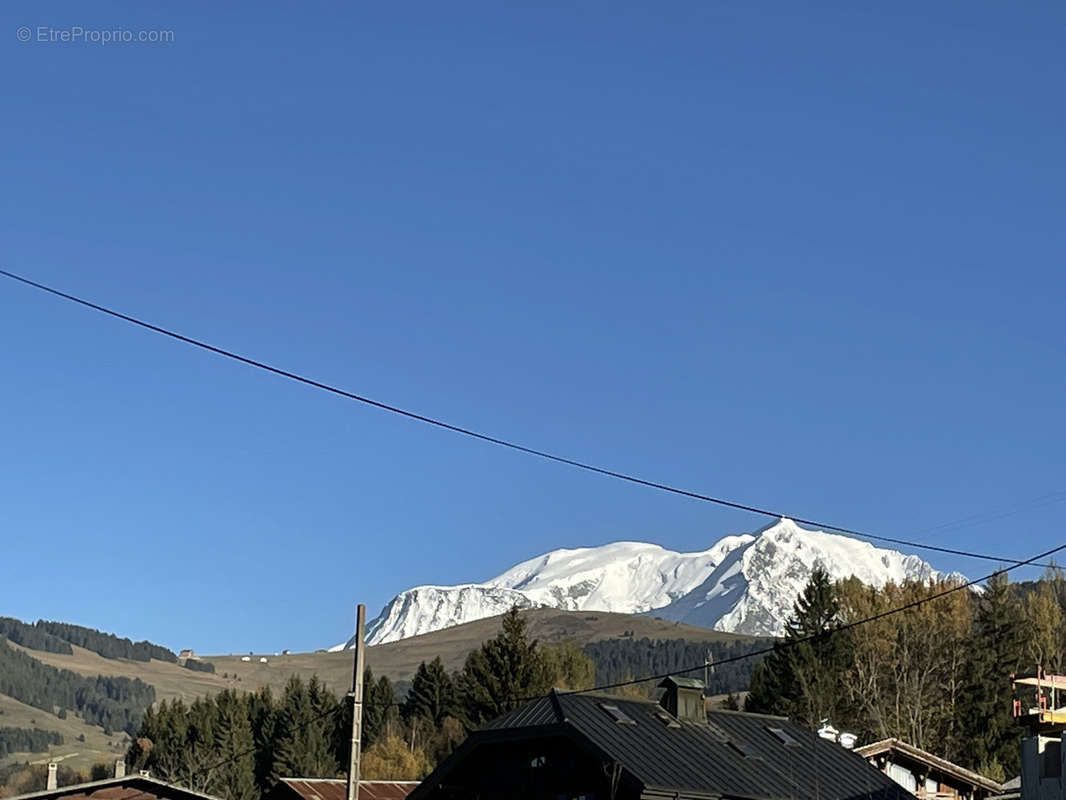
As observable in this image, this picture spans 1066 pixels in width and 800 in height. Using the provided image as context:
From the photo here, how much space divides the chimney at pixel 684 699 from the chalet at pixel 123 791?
55.0 feet

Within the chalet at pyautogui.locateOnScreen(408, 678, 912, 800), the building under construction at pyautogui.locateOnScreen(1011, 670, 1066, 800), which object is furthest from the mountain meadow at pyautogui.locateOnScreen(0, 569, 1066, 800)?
the building under construction at pyautogui.locateOnScreen(1011, 670, 1066, 800)

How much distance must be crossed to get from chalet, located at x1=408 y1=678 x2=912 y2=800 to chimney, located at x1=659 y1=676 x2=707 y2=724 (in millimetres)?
41

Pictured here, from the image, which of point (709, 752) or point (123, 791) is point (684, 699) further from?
point (123, 791)

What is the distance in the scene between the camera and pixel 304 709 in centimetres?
13175

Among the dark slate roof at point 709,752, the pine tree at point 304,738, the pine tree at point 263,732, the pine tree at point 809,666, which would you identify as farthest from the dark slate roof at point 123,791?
the pine tree at point 263,732

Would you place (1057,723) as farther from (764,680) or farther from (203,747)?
(203,747)

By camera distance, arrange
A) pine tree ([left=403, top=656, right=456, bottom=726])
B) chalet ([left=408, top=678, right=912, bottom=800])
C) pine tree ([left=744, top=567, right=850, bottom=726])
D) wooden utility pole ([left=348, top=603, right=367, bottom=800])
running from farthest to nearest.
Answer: pine tree ([left=403, top=656, right=456, bottom=726])
pine tree ([left=744, top=567, right=850, bottom=726])
chalet ([left=408, top=678, right=912, bottom=800])
wooden utility pole ([left=348, top=603, right=367, bottom=800])

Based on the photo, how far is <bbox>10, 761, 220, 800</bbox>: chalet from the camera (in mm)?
55312

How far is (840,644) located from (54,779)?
6073cm

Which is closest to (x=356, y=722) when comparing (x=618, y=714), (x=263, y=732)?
(x=618, y=714)

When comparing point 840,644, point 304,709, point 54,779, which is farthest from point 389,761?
point 54,779

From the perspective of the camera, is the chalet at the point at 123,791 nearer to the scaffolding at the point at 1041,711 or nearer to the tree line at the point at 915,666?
the scaffolding at the point at 1041,711

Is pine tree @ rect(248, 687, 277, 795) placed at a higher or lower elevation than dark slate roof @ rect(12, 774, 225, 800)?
higher

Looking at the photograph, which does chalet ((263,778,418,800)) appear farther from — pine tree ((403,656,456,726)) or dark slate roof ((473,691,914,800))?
pine tree ((403,656,456,726))
